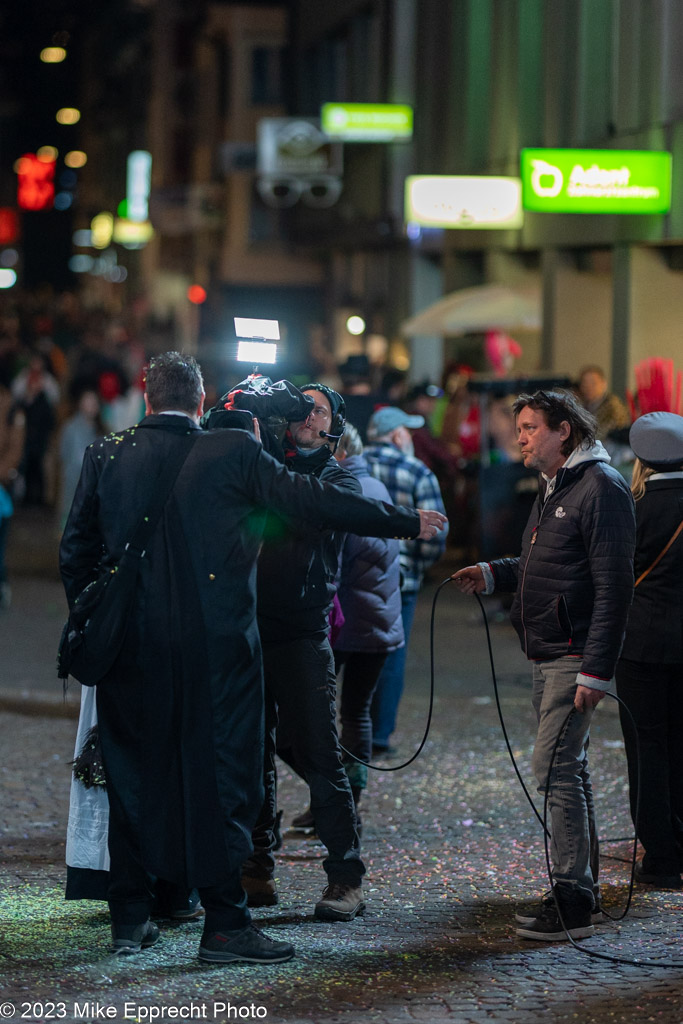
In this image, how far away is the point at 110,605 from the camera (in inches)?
217

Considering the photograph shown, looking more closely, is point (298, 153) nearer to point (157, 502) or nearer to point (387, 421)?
point (387, 421)

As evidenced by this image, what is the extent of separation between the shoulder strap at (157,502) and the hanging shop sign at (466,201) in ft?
45.8

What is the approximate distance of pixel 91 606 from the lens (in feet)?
18.3

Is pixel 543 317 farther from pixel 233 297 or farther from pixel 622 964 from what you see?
pixel 233 297

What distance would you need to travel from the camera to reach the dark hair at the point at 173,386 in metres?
5.68

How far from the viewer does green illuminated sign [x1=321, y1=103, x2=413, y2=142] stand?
24.0 m

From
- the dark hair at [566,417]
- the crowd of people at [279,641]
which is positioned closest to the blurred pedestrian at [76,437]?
the crowd of people at [279,641]

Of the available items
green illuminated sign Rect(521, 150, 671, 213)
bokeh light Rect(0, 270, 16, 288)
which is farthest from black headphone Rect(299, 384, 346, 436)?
bokeh light Rect(0, 270, 16, 288)

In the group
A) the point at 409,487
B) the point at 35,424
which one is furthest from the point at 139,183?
the point at 409,487

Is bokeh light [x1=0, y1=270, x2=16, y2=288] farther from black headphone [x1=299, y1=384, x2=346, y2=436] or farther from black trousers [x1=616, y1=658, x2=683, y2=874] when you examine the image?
black trousers [x1=616, y1=658, x2=683, y2=874]

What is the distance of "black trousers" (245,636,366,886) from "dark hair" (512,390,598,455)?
3.95 ft

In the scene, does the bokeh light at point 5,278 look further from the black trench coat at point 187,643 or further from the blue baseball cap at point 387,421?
the black trench coat at point 187,643

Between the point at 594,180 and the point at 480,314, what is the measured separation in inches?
185

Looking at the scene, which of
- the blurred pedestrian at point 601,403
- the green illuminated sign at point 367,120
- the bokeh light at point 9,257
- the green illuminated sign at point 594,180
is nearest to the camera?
the blurred pedestrian at point 601,403
